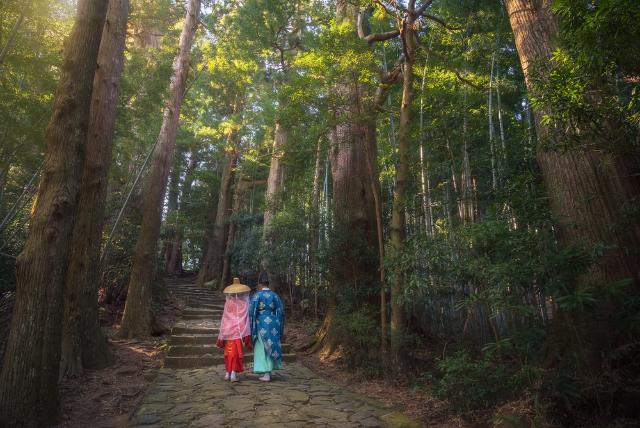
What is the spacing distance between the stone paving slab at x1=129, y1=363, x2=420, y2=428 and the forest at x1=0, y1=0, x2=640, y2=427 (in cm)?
61

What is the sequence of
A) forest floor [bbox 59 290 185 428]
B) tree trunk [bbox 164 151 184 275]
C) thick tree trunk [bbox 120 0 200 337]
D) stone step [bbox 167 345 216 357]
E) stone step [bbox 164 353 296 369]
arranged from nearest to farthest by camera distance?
forest floor [bbox 59 290 185 428], stone step [bbox 164 353 296 369], stone step [bbox 167 345 216 357], thick tree trunk [bbox 120 0 200 337], tree trunk [bbox 164 151 184 275]

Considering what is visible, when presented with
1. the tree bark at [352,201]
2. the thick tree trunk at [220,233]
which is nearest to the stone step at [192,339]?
the tree bark at [352,201]

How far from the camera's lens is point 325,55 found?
507cm

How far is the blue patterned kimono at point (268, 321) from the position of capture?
499cm

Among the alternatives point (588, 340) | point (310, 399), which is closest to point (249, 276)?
point (310, 399)

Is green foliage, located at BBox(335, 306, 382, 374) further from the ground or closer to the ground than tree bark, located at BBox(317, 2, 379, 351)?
closer to the ground

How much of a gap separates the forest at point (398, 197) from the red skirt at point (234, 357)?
4.75 feet

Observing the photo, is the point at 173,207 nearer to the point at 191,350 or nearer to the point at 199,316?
the point at 199,316

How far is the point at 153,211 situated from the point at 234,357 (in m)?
4.07

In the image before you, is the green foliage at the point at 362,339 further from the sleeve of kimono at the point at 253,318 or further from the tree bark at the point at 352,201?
the sleeve of kimono at the point at 253,318

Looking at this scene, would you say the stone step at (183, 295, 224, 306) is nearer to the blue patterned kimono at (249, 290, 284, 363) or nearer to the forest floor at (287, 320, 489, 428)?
the forest floor at (287, 320, 489, 428)

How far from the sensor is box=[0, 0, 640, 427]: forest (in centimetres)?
268

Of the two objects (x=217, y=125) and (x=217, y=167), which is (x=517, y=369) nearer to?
(x=217, y=125)

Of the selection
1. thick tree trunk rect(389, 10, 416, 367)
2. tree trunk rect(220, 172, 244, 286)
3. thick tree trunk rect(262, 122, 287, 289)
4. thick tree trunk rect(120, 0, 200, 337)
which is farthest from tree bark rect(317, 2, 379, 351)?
tree trunk rect(220, 172, 244, 286)
